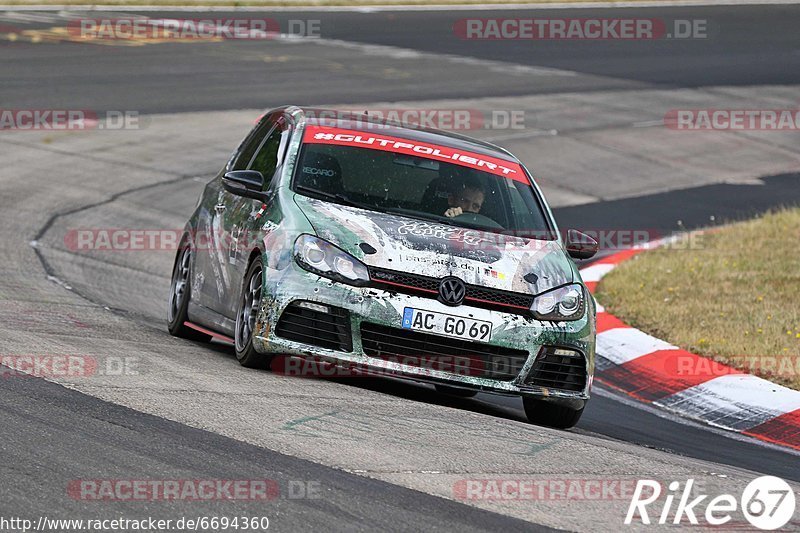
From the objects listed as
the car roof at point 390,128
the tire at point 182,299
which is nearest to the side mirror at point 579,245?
the car roof at point 390,128

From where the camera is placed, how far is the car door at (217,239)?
8.66 m

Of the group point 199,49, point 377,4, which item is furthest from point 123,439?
point 377,4

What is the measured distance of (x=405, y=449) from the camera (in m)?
6.13

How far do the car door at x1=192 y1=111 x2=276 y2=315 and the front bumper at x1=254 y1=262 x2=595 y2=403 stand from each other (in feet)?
2.56

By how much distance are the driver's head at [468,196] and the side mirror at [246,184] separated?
1141 millimetres

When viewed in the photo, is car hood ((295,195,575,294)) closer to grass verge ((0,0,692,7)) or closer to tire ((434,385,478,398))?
tire ((434,385,478,398))

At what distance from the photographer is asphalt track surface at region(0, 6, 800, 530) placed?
534 cm

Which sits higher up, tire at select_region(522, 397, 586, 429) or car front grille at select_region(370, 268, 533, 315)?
car front grille at select_region(370, 268, 533, 315)

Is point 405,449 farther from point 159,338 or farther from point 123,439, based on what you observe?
point 159,338

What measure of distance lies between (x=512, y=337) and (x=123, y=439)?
2548 millimetres

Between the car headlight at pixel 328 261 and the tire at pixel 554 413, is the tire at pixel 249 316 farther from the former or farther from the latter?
the tire at pixel 554 413

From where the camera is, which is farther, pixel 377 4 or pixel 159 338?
pixel 377 4

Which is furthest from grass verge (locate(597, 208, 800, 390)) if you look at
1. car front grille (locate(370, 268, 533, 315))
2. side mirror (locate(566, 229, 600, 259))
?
car front grille (locate(370, 268, 533, 315))

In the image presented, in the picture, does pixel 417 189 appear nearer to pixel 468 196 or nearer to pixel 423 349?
pixel 468 196
